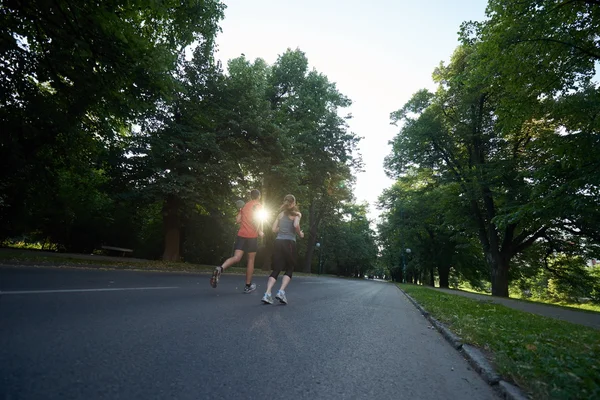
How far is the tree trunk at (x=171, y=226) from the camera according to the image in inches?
671

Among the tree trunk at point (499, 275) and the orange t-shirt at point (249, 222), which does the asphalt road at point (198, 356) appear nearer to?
the orange t-shirt at point (249, 222)

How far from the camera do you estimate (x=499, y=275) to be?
2061 centimetres

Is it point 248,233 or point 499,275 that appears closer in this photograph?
point 248,233

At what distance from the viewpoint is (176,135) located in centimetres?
1572

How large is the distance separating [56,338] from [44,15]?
9.59 m

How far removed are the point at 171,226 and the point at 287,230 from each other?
12.8 m

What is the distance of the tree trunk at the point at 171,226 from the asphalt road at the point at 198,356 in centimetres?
1220

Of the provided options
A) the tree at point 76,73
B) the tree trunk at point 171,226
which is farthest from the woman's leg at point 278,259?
the tree trunk at point 171,226

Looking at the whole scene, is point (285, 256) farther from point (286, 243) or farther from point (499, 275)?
point (499, 275)

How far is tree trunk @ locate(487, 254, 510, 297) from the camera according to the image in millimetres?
20391

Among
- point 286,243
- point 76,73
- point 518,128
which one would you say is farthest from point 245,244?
point 518,128

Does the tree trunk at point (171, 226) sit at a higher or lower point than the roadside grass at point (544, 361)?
higher

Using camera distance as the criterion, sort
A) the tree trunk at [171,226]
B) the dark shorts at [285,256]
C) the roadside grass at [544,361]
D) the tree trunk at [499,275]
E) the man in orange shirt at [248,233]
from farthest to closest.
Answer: the tree trunk at [499,275], the tree trunk at [171,226], the man in orange shirt at [248,233], the dark shorts at [285,256], the roadside grass at [544,361]

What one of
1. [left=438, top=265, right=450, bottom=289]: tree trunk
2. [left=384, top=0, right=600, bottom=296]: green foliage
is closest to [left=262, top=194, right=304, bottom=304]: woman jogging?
[left=384, top=0, right=600, bottom=296]: green foliage
